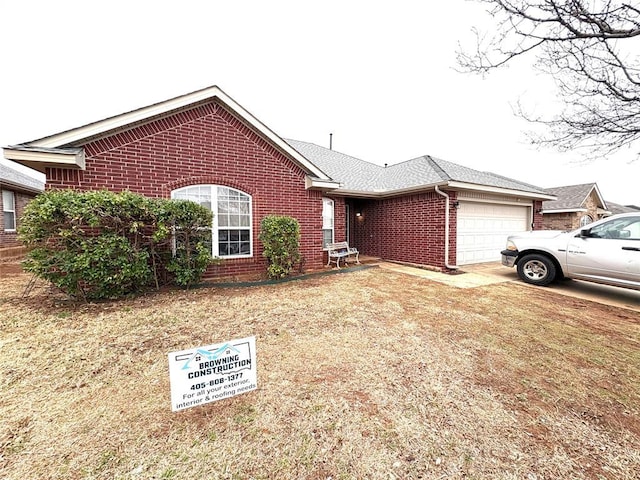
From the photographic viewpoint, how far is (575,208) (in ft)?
54.3

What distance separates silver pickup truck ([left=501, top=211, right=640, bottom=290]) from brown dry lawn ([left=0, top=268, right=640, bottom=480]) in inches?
72.2

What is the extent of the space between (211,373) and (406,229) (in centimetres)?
916

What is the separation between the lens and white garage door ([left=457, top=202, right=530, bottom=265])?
9.41 m

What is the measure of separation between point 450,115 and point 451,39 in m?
9.15

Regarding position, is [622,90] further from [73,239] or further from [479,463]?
[73,239]

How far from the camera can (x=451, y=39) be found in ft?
18.6

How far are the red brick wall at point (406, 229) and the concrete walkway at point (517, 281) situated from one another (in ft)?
2.41

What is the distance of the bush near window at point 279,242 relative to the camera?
6.76 meters

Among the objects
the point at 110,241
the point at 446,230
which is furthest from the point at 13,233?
the point at 446,230

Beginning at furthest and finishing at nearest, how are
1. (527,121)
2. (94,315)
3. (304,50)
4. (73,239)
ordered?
A: (304,50) < (527,121) < (73,239) < (94,315)

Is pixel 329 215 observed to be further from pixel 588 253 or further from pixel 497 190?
pixel 588 253

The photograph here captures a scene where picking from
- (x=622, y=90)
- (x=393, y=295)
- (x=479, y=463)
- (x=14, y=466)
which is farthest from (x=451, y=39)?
(x=14, y=466)

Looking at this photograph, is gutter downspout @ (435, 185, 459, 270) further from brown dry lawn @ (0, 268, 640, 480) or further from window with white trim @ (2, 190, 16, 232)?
window with white trim @ (2, 190, 16, 232)

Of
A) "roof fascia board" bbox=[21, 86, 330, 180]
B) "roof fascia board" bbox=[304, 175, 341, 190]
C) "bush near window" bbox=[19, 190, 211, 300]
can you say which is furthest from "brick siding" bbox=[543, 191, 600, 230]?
"bush near window" bbox=[19, 190, 211, 300]
